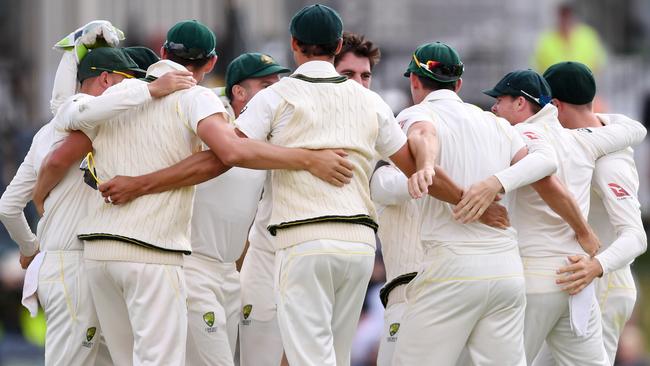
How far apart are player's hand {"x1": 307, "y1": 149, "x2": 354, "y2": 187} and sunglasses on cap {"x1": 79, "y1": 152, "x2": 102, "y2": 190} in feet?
3.90

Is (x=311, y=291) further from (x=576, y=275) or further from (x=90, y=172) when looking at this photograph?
(x=576, y=275)

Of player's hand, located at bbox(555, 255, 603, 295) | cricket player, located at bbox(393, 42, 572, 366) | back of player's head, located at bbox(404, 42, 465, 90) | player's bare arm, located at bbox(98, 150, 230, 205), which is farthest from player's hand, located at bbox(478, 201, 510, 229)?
player's bare arm, located at bbox(98, 150, 230, 205)

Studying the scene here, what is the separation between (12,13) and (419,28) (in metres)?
5.80

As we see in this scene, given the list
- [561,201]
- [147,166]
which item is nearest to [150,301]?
[147,166]

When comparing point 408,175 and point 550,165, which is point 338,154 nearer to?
point 408,175

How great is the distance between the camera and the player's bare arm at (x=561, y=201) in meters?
9.08

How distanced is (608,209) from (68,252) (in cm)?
323

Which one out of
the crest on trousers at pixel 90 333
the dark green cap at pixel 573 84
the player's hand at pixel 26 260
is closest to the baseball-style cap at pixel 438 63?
the dark green cap at pixel 573 84

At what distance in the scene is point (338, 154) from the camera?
27.8 feet

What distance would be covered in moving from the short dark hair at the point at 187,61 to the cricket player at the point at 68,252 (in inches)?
8.5

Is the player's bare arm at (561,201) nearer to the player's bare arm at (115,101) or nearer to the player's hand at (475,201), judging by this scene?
the player's hand at (475,201)

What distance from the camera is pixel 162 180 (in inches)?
336

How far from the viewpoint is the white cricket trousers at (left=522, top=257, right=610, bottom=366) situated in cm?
927

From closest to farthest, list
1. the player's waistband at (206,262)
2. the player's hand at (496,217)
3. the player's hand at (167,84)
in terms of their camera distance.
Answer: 1. the player's hand at (167,84)
2. the player's hand at (496,217)
3. the player's waistband at (206,262)
